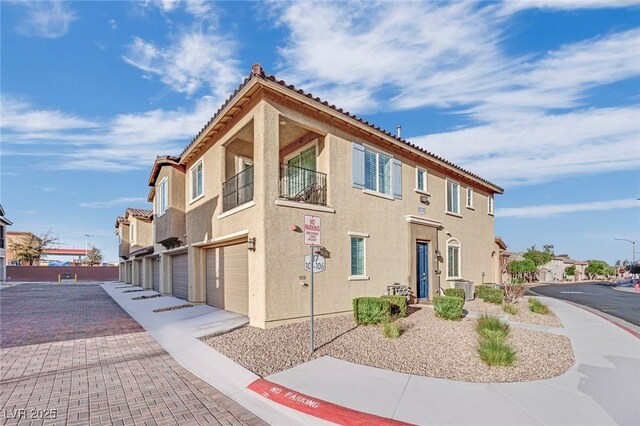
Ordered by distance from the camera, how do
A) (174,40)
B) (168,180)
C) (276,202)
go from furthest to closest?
(168,180)
(174,40)
(276,202)

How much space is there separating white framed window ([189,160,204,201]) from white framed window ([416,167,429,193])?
9.44 m

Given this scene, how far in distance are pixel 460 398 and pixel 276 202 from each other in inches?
264

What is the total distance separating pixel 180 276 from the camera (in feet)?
58.2

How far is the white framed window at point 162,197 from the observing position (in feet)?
56.4

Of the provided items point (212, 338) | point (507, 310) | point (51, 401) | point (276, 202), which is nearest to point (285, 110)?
point (276, 202)

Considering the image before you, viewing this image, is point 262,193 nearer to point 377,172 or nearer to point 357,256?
point 357,256

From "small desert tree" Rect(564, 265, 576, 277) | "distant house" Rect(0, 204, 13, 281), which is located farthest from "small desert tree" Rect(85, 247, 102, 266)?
"small desert tree" Rect(564, 265, 576, 277)

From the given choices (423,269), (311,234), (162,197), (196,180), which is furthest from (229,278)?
(423,269)

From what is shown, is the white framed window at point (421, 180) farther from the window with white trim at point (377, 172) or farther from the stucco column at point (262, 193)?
the stucco column at point (262, 193)

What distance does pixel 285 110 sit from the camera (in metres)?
10.8

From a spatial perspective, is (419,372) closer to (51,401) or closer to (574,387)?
(574,387)

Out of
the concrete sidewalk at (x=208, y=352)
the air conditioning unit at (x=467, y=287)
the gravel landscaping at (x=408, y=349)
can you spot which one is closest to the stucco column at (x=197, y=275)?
the concrete sidewalk at (x=208, y=352)

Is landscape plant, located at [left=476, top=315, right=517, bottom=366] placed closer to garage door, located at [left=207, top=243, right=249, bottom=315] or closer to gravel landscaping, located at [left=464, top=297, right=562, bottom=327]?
gravel landscaping, located at [left=464, top=297, right=562, bottom=327]

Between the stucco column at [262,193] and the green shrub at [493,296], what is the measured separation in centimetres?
1010
